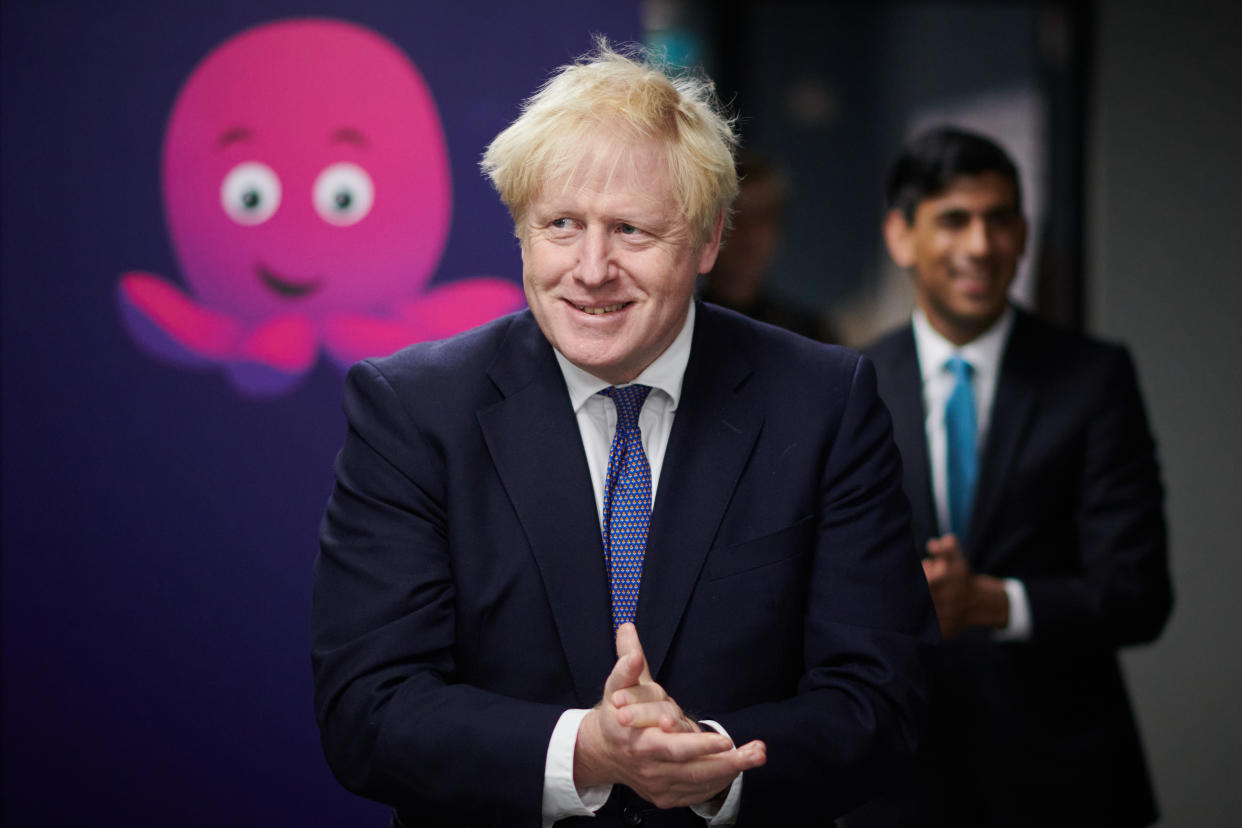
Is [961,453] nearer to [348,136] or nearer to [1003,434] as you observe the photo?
[1003,434]

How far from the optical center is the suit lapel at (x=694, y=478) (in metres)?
1.65

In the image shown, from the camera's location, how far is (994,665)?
7.78 feet

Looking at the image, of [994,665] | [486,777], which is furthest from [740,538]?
[994,665]

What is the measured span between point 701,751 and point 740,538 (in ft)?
1.12

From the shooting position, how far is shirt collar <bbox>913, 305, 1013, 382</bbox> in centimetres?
244

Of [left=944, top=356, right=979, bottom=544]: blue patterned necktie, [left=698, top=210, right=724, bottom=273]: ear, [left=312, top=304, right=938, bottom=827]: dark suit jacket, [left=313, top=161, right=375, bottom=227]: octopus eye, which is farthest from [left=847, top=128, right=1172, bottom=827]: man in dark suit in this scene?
[left=313, top=161, right=375, bottom=227]: octopus eye

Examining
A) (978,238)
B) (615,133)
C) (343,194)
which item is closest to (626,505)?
(615,133)

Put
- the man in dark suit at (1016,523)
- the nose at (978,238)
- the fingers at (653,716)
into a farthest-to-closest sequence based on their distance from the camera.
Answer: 1. the nose at (978,238)
2. the man in dark suit at (1016,523)
3. the fingers at (653,716)

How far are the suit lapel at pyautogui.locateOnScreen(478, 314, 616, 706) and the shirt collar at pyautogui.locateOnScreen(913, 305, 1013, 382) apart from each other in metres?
0.95

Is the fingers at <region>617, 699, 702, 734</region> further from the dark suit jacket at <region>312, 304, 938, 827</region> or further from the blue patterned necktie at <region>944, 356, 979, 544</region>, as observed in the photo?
the blue patterned necktie at <region>944, 356, 979, 544</region>

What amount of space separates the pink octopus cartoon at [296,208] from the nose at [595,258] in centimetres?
137

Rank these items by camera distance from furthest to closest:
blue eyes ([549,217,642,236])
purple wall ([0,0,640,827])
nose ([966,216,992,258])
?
1. purple wall ([0,0,640,827])
2. nose ([966,216,992,258])
3. blue eyes ([549,217,642,236])

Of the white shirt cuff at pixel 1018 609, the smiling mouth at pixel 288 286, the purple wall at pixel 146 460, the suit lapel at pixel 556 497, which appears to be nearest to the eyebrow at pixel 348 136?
the purple wall at pixel 146 460

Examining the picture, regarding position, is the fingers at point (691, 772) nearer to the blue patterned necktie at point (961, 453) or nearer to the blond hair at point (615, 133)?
the blond hair at point (615, 133)
